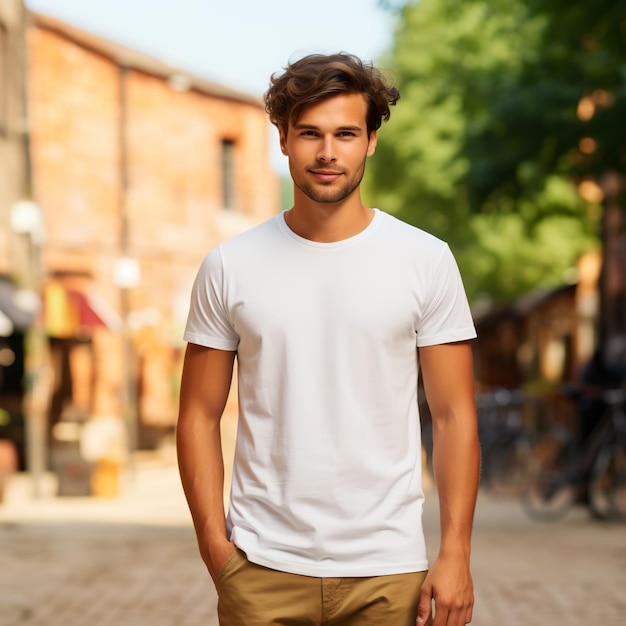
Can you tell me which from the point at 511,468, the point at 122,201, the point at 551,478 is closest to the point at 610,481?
the point at 551,478

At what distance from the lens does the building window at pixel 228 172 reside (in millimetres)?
34219

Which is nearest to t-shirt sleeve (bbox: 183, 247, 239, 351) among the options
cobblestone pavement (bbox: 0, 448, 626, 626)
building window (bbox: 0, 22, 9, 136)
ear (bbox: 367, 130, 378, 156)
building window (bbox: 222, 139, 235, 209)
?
ear (bbox: 367, 130, 378, 156)

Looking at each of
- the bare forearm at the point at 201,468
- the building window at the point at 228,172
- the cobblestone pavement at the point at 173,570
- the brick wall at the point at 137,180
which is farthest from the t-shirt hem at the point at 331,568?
the building window at the point at 228,172

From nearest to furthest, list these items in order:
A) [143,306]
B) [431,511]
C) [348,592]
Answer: [348,592] → [431,511] → [143,306]

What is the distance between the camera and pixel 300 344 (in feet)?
9.95

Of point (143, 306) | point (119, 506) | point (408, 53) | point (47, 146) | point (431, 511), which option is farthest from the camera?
point (408, 53)

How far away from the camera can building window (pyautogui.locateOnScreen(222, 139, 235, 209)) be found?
112 ft

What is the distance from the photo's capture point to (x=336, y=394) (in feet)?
9.88

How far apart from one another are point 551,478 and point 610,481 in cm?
73

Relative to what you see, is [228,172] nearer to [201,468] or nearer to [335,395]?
[201,468]

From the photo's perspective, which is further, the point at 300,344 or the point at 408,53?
the point at 408,53

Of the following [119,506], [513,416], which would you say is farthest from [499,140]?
[119,506]

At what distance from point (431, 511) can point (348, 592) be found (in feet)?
48.5

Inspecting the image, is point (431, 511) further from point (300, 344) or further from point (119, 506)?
point (300, 344)
